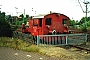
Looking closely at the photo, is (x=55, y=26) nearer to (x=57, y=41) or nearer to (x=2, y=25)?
(x=57, y=41)

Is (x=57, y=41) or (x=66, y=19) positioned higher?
(x=66, y=19)

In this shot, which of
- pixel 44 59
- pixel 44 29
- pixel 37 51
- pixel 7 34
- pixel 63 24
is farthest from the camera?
pixel 7 34

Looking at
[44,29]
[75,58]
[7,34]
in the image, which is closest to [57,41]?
[44,29]

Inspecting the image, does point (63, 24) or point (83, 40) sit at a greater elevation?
point (63, 24)

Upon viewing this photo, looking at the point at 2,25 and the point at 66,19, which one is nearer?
the point at 66,19

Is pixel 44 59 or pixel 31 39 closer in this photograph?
pixel 44 59

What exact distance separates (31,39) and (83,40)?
15.5 ft

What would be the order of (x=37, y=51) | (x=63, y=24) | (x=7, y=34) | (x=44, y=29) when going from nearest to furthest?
1. (x=37, y=51)
2. (x=44, y=29)
3. (x=63, y=24)
4. (x=7, y=34)

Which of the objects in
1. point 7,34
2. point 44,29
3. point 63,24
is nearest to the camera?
point 44,29

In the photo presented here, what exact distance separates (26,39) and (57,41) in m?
3.10

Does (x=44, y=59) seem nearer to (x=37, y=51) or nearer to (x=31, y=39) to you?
(x=37, y=51)

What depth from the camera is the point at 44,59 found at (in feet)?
32.4

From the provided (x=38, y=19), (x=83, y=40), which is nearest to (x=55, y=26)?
(x=38, y=19)

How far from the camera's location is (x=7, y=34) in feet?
72.9
